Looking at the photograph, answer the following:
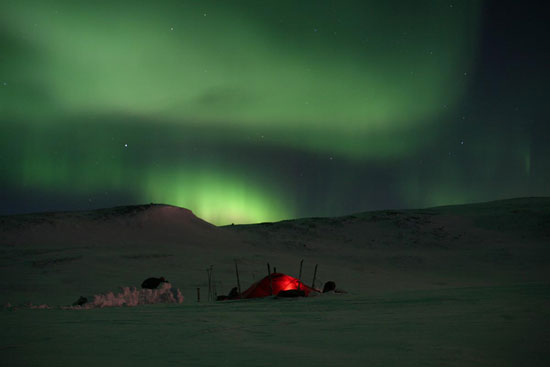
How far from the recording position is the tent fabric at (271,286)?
1841 cm

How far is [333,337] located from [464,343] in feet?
5.11

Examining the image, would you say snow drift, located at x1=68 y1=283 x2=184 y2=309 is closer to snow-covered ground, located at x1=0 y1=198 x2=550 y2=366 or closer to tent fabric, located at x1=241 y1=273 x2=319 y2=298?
snow-covered ground, located at x1=0 y1=198 x2=550 y2=366

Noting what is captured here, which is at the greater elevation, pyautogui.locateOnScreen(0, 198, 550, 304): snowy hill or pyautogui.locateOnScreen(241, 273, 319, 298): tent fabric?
pyautogui.locateOnScreen(0, 198, 550, 304): snowy hill

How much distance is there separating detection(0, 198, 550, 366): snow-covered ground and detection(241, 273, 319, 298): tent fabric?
159cm

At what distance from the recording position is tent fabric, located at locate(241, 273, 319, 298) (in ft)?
60.4

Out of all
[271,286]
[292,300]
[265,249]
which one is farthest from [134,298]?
[265,249]

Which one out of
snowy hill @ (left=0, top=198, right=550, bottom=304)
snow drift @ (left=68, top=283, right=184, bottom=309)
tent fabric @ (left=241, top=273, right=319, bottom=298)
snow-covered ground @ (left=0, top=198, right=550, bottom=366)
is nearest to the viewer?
snow-covered ground @ (left=0, top=198, right=550, bottom=366)

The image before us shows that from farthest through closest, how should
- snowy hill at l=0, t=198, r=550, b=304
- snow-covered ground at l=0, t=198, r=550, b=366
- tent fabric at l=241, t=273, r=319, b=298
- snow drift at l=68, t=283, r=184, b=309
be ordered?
1. snowy hill at l=0, t=198, r=550, b=304
2. tent fabric at l=241, t=273, r=319, b=298
3. snow drift at l=68, t=283, r=184, b=309
4. snow-covered ground at l=0, t=198, r=550, b=366

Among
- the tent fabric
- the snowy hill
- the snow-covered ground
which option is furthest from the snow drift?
the snowy hill

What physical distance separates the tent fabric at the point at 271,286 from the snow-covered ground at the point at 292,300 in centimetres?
159

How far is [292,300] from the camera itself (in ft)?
47.9

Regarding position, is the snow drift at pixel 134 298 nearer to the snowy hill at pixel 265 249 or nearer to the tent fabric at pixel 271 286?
the tent fabric at pixel 271 286

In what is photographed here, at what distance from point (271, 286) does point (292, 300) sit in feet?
14.1

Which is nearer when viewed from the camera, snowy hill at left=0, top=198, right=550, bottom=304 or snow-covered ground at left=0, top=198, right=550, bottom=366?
snow-covered ground at left=0, top=198, right=550, bottom=366
